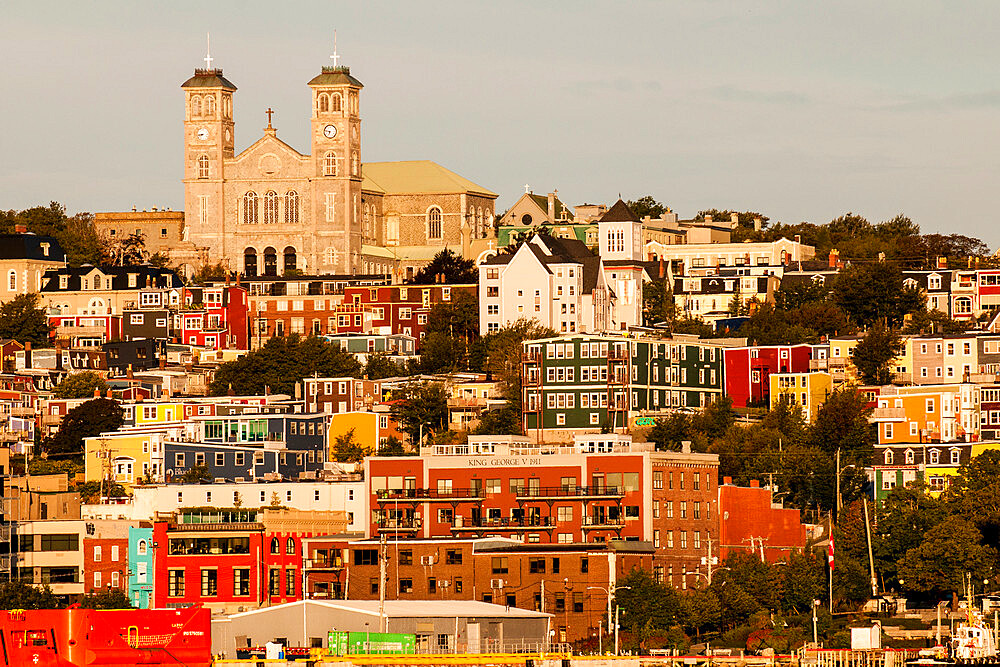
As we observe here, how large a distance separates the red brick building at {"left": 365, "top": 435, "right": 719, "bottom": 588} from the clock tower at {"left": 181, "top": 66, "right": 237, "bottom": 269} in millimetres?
68772

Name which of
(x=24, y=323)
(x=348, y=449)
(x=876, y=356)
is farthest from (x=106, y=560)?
(x=24, y=323)

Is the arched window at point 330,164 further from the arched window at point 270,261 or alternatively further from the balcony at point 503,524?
the balcony at point 503,524

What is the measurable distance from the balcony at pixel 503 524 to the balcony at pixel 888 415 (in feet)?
91.9

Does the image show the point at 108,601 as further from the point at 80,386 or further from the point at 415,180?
the point at 415,180

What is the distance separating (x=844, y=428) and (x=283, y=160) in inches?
2556

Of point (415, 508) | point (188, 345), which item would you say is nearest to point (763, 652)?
point (415, 508)

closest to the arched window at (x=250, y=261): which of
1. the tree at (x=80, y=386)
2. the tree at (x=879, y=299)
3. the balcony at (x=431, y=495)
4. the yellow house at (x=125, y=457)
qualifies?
the tree at (x=80, y=386)

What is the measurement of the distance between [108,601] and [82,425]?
32.1 meters

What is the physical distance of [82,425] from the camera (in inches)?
5389

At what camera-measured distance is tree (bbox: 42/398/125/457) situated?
5344 inches

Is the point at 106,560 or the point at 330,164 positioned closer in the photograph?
the point at 106,560

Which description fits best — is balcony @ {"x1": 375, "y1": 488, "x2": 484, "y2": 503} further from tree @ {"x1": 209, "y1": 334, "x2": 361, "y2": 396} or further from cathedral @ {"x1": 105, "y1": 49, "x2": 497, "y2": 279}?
cathedral @ {"x1": 105, "y1": 49, "x2": 497, "y2": 279}

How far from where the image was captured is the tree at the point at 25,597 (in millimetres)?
104144

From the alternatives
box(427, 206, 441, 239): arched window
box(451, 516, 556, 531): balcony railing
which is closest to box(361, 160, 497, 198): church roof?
box(427, 206, 441, 239): arched window
